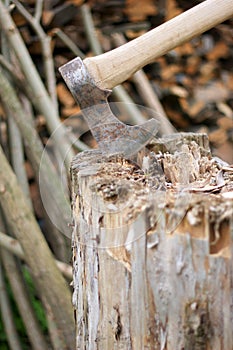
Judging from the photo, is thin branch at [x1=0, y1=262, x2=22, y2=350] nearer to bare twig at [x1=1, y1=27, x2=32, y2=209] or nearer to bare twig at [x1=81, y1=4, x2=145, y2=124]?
bare twig at [x1=1, y1=27, x2=32, y2=209]

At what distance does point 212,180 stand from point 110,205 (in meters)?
0.33

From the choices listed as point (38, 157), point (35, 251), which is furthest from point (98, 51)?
point (35, 251)

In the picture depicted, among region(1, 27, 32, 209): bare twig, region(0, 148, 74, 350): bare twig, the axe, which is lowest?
region(0, 148, 74, 350): bare twig

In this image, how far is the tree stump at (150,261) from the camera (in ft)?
3.26

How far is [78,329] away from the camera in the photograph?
1.29m

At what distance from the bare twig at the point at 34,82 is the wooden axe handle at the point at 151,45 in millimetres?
688

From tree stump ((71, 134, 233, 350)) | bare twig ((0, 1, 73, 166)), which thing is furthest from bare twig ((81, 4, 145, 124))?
tree stump ((71, 134, 233, 350))

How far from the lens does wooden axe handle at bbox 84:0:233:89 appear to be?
54.2 inches

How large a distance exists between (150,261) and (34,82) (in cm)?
121

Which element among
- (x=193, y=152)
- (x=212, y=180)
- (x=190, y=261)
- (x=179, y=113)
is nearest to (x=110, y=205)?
(x=190, y=261)

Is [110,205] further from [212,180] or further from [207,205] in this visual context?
[212,180]

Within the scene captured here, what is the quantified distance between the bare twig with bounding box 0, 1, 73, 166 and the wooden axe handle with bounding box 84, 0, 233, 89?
0.69 meters

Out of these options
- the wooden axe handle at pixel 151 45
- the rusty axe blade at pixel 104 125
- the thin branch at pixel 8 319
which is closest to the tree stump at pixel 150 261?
the rusty axe blade at pixel 104 125

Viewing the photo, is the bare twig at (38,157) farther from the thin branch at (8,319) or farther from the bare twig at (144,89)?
the bare twig at (144,89)
